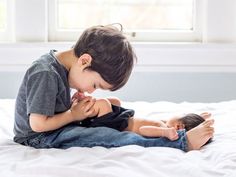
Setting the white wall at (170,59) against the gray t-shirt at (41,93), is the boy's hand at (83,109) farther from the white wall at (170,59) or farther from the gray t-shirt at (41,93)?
the white wall at (170,59)

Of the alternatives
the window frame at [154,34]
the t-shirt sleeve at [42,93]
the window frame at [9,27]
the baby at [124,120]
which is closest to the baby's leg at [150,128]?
the baby at [124,120]

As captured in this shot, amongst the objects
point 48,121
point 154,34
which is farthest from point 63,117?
point 154,34

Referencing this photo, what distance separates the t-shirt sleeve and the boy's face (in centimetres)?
9

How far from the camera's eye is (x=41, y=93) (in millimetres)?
1249

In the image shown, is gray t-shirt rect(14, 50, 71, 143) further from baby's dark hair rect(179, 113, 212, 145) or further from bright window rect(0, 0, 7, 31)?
bright window rect(0, 0, 7, 31)

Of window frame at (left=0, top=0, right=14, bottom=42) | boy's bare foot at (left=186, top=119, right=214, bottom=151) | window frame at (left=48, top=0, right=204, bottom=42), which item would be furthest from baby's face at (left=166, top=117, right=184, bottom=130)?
window frame at (left=0, top=0, right=14, bottom=42)

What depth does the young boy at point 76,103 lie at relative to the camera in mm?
1251

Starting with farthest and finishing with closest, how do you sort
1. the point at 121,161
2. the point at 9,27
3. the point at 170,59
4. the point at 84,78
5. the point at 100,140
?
the point at 9,27
the point at 170,59
the point at 84,78
the point at 100,140
the point at 121,161

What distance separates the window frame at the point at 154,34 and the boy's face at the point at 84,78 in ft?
3.00

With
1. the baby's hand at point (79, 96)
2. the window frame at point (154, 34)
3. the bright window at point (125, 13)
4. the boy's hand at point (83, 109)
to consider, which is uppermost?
the bright window at point (125, 13)

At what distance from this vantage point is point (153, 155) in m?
1.10

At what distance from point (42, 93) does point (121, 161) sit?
0.33m

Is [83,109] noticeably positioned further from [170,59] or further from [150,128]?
[170,59]

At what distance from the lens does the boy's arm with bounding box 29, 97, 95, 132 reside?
1.26 meters
